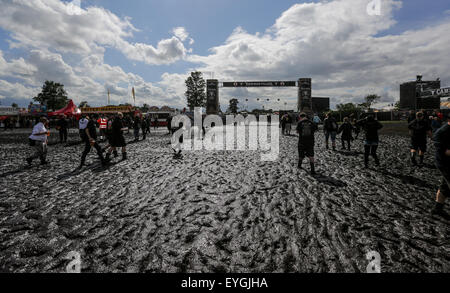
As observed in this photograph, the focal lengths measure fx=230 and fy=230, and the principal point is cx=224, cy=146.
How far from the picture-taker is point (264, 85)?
5306cm

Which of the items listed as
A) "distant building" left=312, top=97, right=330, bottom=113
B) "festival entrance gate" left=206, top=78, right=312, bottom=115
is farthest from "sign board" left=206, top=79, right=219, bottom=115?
"distant building" left=312, top=97, right=330, bottom=113

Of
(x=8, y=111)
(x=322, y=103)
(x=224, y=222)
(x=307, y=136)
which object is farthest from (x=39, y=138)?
(x=322, y=103)

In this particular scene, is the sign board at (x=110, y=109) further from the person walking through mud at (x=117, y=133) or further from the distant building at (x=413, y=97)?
the distant building at (x=413, y=97)

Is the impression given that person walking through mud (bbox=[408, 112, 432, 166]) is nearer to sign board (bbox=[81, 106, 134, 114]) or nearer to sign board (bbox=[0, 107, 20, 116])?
sign board (bbox=[81, 106, 134, 114])

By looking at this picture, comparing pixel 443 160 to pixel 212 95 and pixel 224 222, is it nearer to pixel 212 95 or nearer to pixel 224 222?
pixel 224 222

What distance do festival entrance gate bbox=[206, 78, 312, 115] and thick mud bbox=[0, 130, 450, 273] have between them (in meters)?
46.5

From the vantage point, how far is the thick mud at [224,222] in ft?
9.62

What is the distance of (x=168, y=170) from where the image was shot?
813cm

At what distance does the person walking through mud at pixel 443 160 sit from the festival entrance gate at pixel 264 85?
48.1 m

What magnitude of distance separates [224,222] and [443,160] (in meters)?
4.05

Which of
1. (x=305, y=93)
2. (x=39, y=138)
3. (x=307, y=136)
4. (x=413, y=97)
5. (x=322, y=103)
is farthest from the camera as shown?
(x=322, y=103)

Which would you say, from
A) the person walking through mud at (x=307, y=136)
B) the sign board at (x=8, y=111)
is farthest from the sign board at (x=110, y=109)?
the person walking through mud at (x=307, y=136)
